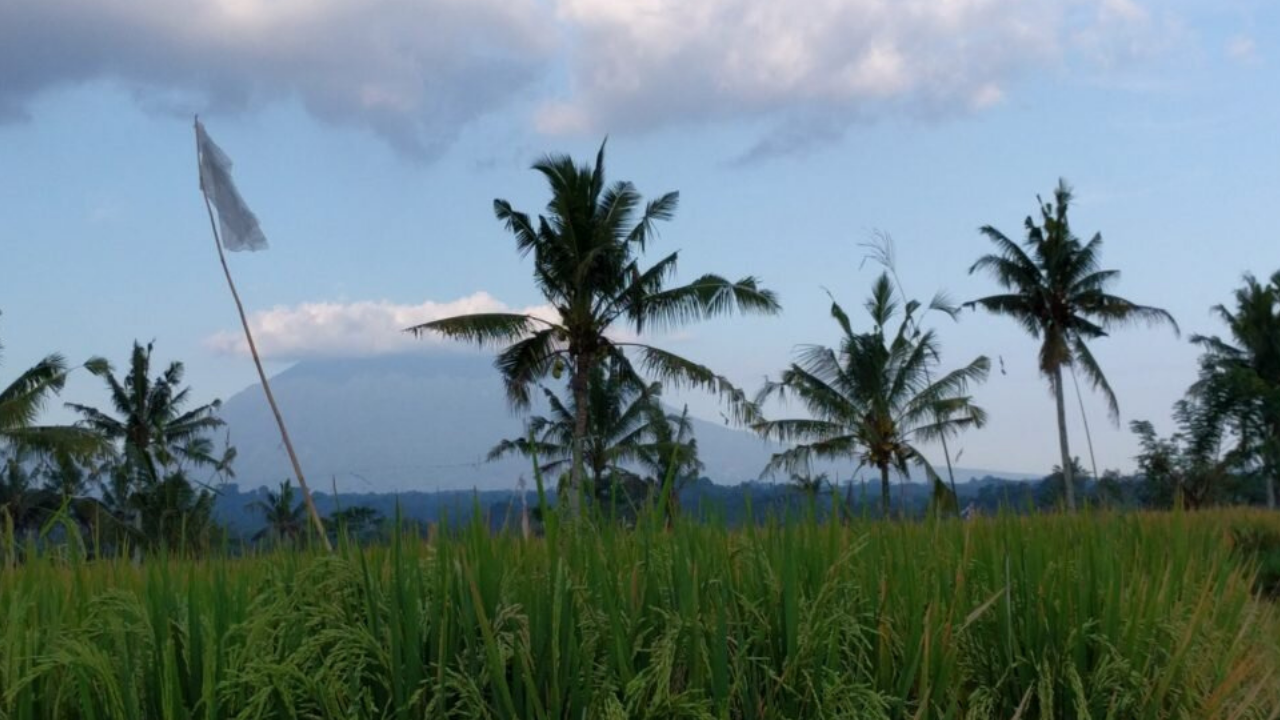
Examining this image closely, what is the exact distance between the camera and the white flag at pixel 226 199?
15.7ft

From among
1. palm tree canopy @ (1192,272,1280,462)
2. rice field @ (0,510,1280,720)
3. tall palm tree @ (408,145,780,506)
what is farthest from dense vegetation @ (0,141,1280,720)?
palm tree canopy @ (1192,272,1280,462)

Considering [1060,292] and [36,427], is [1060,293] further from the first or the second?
[36,427]

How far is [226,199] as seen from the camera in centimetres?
491

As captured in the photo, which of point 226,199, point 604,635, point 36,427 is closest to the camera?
point 604,635

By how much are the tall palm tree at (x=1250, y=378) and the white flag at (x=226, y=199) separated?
142ft

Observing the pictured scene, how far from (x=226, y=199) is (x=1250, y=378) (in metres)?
43.7

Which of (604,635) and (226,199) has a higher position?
(226,199)

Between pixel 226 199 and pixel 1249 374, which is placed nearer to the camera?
pixel 226 199

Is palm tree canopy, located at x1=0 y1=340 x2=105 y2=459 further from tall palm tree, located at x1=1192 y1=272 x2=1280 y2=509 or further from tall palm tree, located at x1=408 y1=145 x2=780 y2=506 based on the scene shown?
tall palm tree, located at x1=1192 y1=272 x2=1280 y2=509

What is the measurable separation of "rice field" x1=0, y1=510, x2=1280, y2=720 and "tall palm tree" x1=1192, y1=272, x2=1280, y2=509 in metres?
42.9

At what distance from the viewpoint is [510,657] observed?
303 centimetres

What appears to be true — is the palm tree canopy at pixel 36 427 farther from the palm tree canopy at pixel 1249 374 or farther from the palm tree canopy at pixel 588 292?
the palm tree canopy at pixel 1249 374

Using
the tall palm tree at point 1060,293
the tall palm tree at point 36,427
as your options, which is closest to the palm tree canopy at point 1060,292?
the tall palm tree at point 1060,293

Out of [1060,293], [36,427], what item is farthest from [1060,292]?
[36,427]
